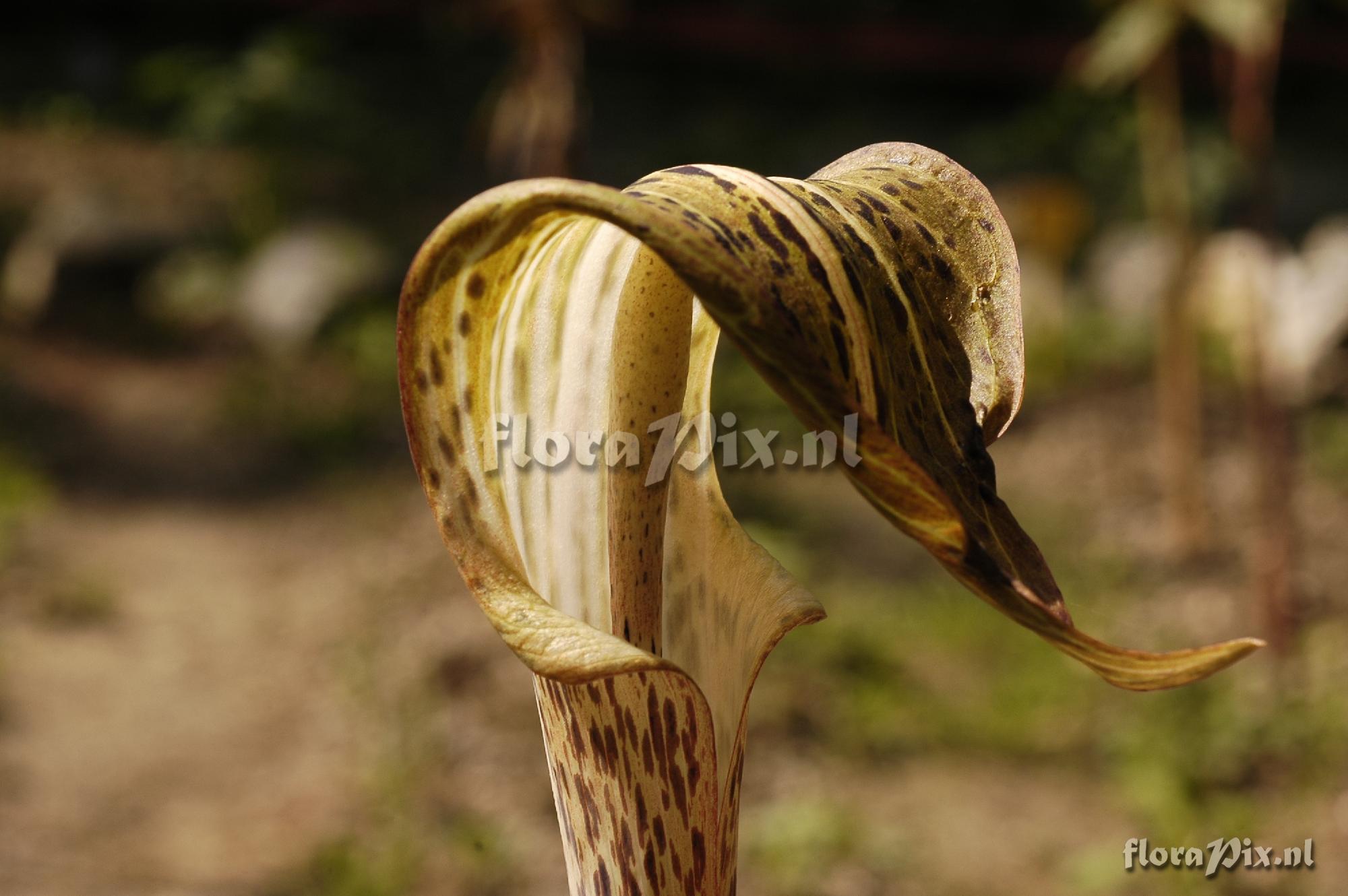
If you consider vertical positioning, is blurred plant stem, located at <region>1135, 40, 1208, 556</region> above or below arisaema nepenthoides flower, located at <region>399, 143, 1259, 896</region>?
above

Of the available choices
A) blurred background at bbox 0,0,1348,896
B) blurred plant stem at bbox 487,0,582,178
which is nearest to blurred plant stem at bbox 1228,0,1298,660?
blurred background at bbox 0,0,1348,896

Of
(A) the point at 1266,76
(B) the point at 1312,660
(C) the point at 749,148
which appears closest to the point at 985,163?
(C) the point at 749,148

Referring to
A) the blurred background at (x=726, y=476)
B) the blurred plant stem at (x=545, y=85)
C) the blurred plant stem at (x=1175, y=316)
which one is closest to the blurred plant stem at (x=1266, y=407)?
the blurred background at (x=726, y=476)

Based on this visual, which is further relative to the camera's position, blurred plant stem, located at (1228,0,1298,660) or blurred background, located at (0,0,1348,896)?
blurred plant stem, located at (1228,0,1298,660)

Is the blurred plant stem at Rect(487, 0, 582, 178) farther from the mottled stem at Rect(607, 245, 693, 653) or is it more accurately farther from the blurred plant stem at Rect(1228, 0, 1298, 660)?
the mottled stem at Rect(607, 245, 693, 653)

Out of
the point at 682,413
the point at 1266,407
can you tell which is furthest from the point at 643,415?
the point at 1266,407

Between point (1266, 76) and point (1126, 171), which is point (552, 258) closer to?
point (1266, 76)

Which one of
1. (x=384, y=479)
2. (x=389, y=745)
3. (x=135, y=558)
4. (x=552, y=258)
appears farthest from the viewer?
(x=384, y=479)
